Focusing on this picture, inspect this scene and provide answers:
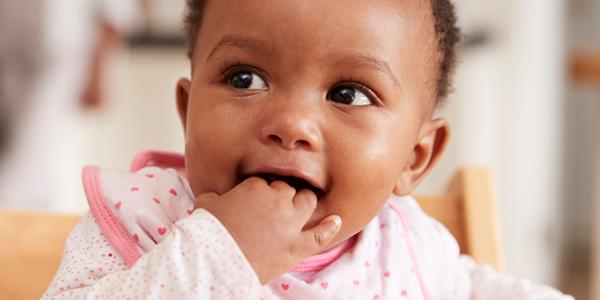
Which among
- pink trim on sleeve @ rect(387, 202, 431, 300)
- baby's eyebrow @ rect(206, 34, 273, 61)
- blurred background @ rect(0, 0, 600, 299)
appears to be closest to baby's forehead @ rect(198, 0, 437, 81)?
baby's eyebrow @ rect(206, 34, 273, 61)

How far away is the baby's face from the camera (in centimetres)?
70

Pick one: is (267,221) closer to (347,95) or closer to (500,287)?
(347,95)

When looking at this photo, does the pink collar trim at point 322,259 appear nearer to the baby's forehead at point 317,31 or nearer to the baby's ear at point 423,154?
the baby's ear at point 423,154

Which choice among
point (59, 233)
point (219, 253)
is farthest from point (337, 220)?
point (59, 233)

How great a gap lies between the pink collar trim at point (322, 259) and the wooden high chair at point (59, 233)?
19 cm

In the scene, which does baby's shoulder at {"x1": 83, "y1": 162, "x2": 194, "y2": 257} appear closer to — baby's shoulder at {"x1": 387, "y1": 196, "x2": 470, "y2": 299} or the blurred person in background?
baby's shoulder at {"x1": 387, "y1": 196, "x2": 470, "y2": 299}

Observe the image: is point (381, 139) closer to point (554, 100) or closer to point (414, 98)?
point (414, 98)

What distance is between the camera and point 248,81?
732mm

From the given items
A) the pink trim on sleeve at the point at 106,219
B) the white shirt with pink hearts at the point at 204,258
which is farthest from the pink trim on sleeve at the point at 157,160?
the pink trim on sleeve at the point at 106,219

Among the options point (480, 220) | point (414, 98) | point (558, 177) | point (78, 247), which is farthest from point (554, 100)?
point (78, 247)

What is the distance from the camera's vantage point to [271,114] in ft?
2.31

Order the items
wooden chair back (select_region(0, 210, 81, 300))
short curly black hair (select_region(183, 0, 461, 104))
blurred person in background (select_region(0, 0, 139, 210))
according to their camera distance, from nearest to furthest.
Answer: short curly black hair (select_region(183, 0, 461, 104)) < wooden chair back (select_region(0, 210, 81, 300)) < blurred person in background (select_region(0, 0, 139, 210))

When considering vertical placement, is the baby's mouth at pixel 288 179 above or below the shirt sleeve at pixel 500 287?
above

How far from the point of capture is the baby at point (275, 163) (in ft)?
2.11
